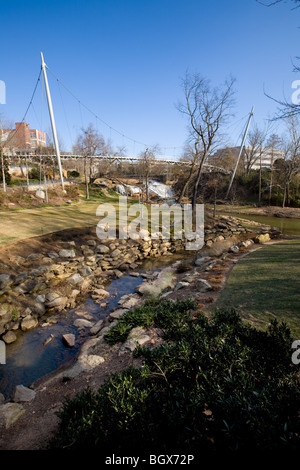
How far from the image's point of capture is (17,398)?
353 centimetres

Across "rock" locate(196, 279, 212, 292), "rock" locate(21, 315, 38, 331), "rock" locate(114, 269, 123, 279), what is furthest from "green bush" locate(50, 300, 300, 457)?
"rock" locate(114, 269, 123, 279)

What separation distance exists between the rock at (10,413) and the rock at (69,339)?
186 centimetres

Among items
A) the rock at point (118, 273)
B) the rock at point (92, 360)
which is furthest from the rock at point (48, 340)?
the rock at point (118, 273)

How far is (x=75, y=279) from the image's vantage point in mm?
8117

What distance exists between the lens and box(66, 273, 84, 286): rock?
314 inches

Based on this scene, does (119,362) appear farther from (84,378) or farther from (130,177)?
(130,177)

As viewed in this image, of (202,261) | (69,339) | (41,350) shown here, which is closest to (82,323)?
(69,339)

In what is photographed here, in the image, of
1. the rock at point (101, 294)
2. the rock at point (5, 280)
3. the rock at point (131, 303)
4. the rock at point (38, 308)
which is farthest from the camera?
the rock at point (101, 294)

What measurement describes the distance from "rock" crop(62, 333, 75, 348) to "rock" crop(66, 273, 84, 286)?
275 centimetres

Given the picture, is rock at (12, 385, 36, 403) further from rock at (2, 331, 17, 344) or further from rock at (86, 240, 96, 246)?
rock at (86, 240, 96, 246)

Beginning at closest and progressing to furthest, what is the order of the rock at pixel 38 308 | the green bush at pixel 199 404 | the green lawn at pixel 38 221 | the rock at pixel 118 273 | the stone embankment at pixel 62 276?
the green bush at pixel 199 404 < the stone embankment at pixel 62 276 < the rock at pixel 38 308 < the rock at pixel 118 273 < the green lawn at pixel 38 221

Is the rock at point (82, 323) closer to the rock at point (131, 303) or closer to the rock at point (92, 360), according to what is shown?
the rock at point (131, 303)

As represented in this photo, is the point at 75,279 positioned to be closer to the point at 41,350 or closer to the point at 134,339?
the point at 41,350

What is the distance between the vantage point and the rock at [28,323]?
5.75m
